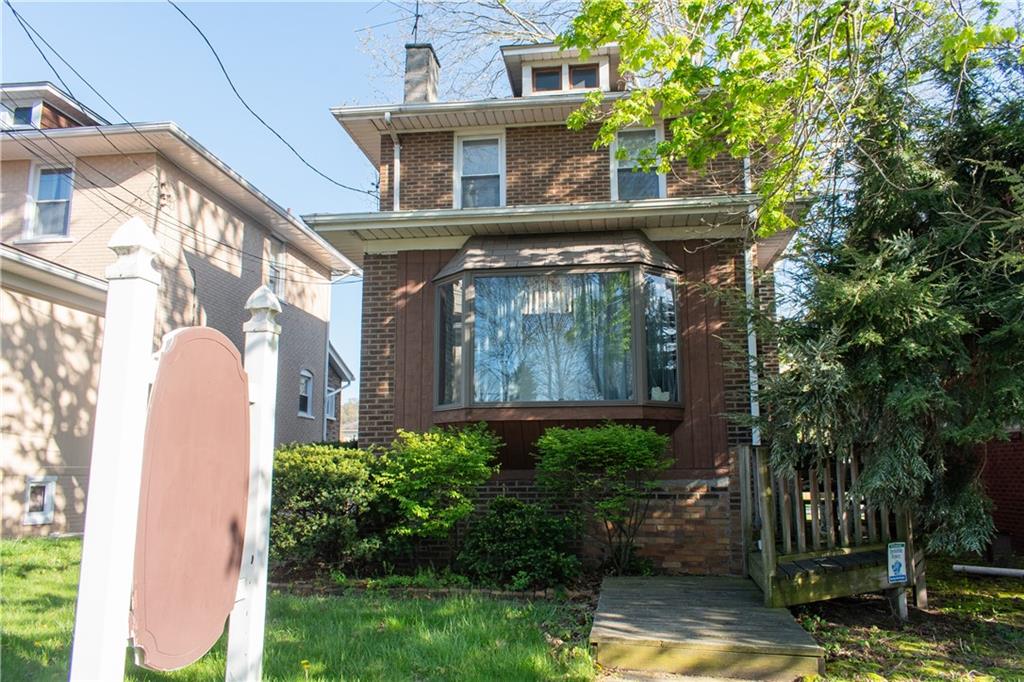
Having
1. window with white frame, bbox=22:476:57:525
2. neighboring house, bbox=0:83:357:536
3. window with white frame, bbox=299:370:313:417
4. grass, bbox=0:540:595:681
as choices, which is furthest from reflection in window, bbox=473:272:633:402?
window with white frame, bbox=299:370:313:417

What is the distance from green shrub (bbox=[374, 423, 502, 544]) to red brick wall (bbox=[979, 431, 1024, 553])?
713cm

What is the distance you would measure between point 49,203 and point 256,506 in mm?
13808

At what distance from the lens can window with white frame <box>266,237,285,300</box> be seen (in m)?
17.6

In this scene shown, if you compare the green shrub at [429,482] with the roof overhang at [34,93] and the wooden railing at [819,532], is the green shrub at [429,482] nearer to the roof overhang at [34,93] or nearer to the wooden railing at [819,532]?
the wooden railing at [819,532]

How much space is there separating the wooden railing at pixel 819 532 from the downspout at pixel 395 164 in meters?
6.17

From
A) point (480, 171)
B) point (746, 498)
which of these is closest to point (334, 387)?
point (480, 171)

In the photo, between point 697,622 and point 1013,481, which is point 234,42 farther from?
point 1013,481

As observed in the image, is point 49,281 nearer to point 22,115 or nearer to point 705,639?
point 22,115

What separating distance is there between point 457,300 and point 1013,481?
26.8ft

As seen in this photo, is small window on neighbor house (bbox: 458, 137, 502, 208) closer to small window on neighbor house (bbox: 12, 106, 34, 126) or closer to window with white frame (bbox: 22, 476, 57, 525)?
window with white frame (bbox: 22, 476, 57, 525)

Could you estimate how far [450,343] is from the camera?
30.6 feet

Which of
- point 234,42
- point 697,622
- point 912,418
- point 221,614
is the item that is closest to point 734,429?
point 912,418

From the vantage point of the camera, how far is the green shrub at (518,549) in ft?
24.5

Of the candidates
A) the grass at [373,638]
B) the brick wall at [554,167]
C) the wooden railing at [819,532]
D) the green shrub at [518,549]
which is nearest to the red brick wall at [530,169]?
the brick wall at [554,167]
